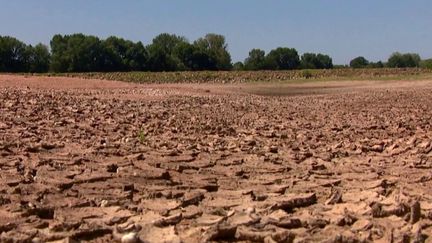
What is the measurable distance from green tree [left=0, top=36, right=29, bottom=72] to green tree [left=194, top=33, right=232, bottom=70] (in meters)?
14.4

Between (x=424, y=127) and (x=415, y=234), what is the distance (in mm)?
6064

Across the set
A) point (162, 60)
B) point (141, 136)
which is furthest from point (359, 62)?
point (141, 136)

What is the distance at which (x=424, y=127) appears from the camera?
30.1ft

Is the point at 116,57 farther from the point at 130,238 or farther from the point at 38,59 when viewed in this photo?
the point at 130,238

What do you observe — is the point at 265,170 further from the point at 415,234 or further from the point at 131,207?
the point at 415,234

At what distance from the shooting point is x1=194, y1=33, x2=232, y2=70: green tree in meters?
56.0

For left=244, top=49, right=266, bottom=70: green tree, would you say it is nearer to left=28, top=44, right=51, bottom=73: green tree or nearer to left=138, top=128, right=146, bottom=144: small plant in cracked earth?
left=28, top=44, right=51, bottom=73: green tree

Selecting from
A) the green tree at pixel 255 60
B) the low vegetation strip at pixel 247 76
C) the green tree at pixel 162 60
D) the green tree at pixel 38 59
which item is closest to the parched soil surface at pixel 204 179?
the low vegetation strip at pixel 247 76

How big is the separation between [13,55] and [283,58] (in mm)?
22993

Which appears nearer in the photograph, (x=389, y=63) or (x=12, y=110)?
(x=12, y=110)

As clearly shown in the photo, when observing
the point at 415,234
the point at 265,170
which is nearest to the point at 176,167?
the point at 265,170

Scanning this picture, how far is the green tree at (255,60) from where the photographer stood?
57.6m

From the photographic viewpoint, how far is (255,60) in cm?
5862

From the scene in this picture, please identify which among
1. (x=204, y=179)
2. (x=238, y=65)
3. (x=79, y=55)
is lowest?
(x=238, y=65)
